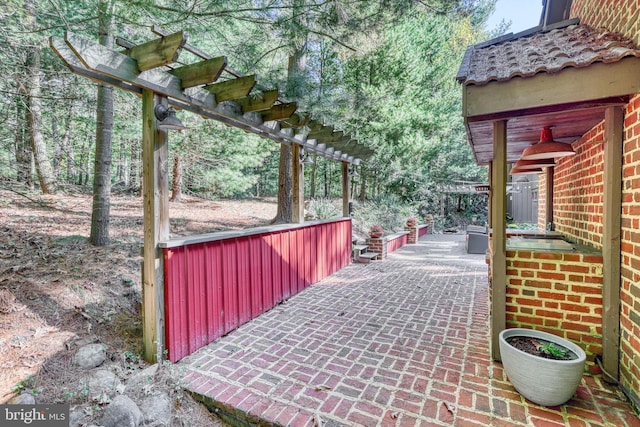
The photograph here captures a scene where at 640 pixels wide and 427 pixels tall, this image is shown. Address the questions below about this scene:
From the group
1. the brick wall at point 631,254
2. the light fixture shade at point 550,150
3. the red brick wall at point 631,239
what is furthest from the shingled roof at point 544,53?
the light fixture shade at point 550,150

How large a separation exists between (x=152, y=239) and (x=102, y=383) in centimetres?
121

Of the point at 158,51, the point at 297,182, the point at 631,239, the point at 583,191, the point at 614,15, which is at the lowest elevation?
the point at 631,239

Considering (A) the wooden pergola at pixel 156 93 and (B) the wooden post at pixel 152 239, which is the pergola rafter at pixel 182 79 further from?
(B) the wooden post at pixel 152 239

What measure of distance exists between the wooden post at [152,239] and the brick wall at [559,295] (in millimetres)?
3370

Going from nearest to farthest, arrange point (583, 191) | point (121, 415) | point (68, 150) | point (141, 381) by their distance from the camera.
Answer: point (121, 415), point (141, 381), point (583, 191), point (68, 150)

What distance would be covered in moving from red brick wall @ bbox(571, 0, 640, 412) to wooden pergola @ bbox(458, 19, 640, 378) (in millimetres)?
59

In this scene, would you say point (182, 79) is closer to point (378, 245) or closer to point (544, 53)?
point (544, 53)

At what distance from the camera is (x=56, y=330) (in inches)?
113

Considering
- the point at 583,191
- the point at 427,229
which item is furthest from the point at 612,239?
the point at 427,229

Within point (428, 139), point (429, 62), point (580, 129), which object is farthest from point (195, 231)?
point (429, 62)

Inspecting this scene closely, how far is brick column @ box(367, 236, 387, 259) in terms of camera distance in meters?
7.81

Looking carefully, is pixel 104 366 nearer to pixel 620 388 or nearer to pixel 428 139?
pixel 620 388

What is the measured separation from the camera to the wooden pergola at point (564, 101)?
7.33ft

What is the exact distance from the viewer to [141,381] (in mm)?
2510
